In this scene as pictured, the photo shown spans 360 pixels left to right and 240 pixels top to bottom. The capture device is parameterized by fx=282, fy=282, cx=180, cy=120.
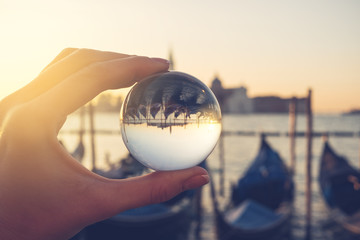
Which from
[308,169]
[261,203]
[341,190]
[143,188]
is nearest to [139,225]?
[261,203]

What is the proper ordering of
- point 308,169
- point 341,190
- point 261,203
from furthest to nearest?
point 341,190 < point 261,203 < point 308,169

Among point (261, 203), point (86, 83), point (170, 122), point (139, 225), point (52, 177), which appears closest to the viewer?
point (52, 177)

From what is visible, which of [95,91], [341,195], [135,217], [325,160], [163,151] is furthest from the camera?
[325,160]

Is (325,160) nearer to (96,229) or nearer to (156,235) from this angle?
(156,235)

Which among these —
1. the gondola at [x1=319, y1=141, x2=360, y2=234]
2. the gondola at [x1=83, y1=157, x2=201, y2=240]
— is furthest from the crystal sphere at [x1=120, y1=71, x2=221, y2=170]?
the gondola at [x1=319, y1=141, x2=360, y2=234]

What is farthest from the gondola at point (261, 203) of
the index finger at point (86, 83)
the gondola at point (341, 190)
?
the index finger at point (86, 83)

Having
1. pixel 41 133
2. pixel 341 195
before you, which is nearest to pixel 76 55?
pixel 41 133

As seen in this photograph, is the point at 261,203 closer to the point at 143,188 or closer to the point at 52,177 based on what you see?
the point at 143,188
